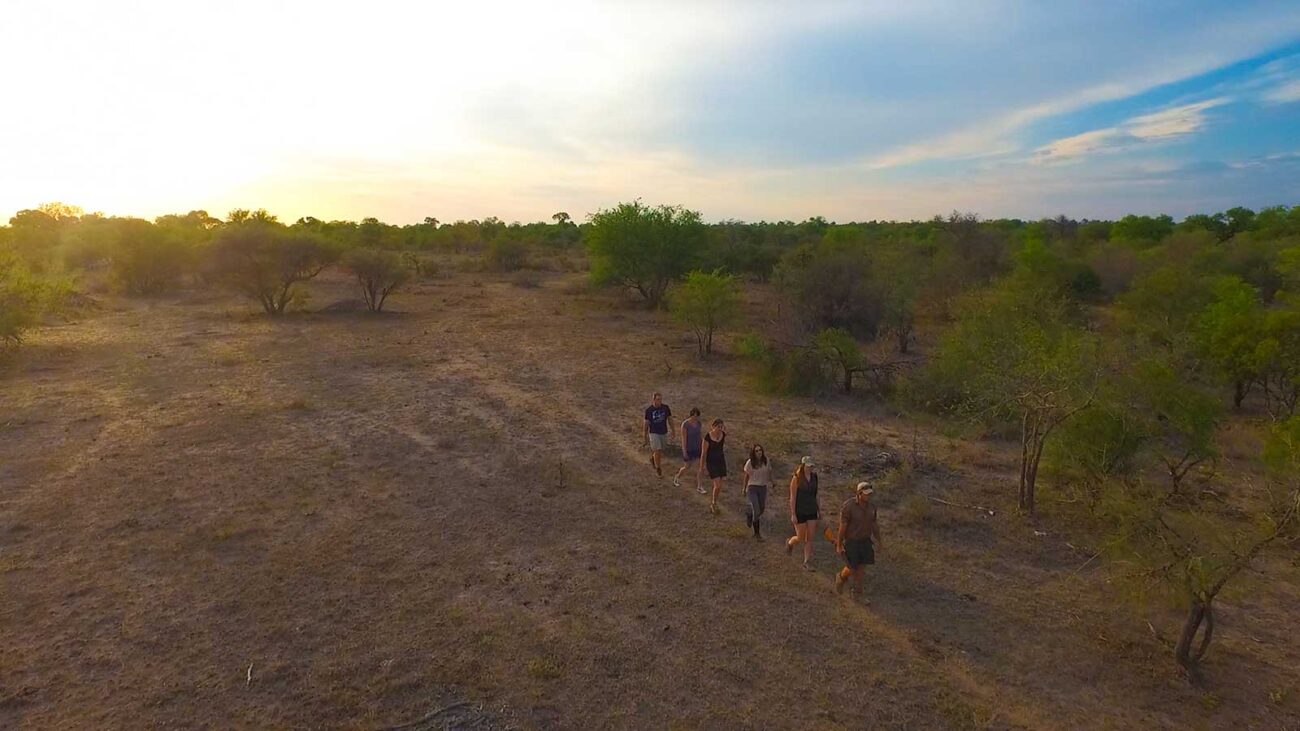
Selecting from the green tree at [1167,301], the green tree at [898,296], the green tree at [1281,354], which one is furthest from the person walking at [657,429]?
the green tree at [1167,301]

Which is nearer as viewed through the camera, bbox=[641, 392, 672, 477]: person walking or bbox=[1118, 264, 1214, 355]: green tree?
bbox=[641, 392, 672, 477]: person walking

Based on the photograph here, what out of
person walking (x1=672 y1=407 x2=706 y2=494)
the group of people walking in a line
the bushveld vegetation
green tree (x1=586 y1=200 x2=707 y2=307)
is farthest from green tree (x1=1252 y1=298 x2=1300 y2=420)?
green tree (x1=586 y1=200 x2=707 y2=307)

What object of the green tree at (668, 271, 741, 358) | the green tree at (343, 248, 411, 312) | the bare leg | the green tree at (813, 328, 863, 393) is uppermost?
the green tree at (343, 248, 411, 312)

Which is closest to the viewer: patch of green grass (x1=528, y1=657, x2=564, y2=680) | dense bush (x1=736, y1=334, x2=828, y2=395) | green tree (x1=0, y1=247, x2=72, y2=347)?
patch of green grass (x1=528, y1=657, x2=564, y2=680)

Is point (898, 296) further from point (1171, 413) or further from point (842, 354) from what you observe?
point (1171, 413)

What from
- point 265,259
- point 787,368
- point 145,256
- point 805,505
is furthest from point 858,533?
point 145,256

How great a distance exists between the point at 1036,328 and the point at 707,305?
10123mm

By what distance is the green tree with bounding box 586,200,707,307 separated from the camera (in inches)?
1164

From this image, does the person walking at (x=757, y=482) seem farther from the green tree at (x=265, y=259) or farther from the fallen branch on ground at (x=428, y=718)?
the green tree at (x=265, y=259)

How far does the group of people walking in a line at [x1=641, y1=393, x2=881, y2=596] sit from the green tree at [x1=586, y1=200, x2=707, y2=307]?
768 inches

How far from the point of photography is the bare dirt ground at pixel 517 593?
5531 mm

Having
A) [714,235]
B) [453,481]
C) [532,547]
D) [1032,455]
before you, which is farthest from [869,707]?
[714,235]

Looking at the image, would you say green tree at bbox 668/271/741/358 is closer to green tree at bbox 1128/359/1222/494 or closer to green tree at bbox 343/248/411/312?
green tree at bbox 1128/359/1222/494

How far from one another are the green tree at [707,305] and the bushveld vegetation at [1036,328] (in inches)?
2.2
